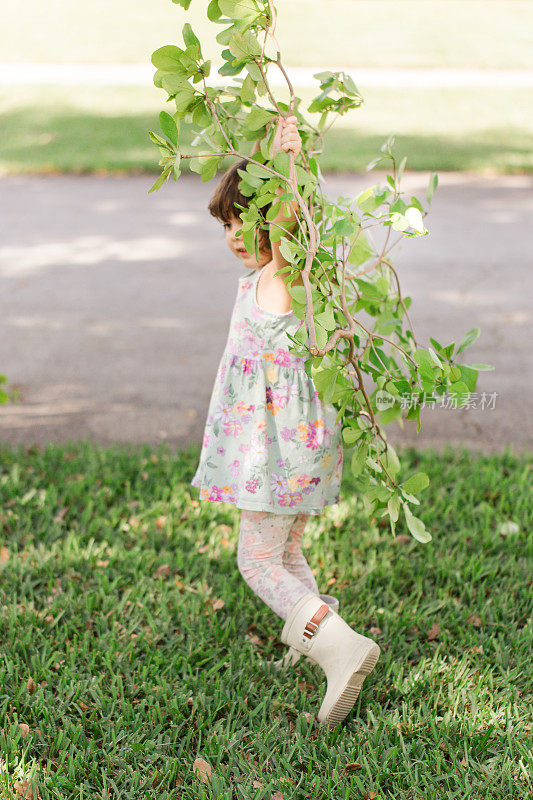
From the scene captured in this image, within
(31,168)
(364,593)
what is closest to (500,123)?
(31,168)

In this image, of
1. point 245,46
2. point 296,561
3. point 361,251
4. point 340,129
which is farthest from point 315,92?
point 245,46

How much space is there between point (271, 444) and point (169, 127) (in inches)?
36.5

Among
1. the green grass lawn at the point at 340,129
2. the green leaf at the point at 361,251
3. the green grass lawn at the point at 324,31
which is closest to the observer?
the green leaf at the point at 361,251

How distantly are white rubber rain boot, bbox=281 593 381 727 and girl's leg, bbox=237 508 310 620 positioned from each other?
0.29 ft

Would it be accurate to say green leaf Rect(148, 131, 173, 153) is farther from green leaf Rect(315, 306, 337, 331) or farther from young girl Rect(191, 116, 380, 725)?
green leaf Rect(315, 306, 337, 331)

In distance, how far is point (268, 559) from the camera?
95.2 inches

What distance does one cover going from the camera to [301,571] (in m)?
2.63

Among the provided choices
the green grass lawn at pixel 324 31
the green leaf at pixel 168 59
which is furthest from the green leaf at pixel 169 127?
the green grass lawn at pixel 324 31

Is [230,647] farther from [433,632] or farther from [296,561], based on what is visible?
[433,632]

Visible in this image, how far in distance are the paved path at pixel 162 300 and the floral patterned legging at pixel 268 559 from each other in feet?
5.64

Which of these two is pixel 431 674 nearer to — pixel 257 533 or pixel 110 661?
pixel 257 533

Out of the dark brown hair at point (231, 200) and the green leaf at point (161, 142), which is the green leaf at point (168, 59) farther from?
the dark brown hair at point (231, 200)

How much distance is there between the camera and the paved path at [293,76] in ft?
45.1

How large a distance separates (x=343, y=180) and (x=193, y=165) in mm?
6921
